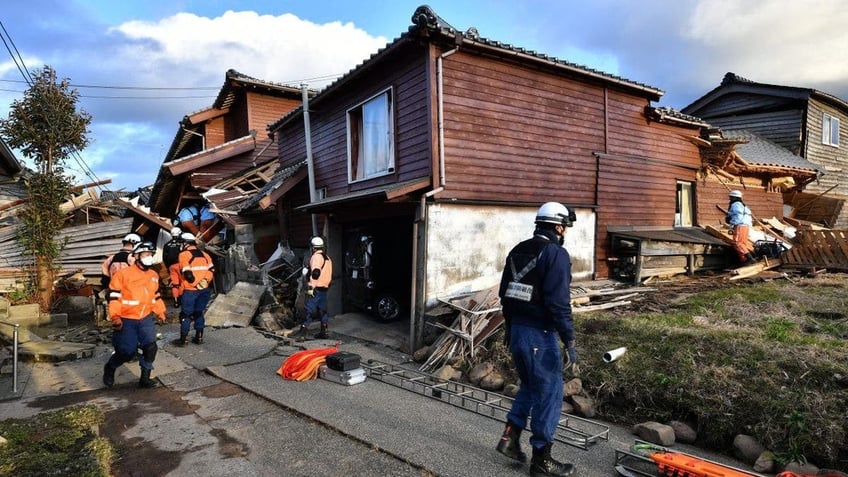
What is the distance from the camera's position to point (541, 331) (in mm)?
4109

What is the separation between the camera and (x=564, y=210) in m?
4.34

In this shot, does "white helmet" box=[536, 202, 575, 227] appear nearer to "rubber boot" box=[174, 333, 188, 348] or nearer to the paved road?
the paved road

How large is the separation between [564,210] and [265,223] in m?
12.8

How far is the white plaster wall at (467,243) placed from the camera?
29.3ft

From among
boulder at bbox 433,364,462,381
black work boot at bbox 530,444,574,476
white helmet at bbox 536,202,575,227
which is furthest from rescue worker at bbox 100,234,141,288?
black work boot at bbox 530,444,574,476

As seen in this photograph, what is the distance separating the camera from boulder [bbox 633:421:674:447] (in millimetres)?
4691

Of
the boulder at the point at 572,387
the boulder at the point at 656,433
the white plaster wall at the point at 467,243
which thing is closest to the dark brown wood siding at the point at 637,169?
the white plaster wall at the point at 467,243

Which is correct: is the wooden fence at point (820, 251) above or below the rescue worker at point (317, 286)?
above

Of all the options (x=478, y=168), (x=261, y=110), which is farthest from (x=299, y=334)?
(x=261, y=110)

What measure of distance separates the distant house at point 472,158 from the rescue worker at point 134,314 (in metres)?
3.76

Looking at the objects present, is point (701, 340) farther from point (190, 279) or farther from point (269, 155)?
point (269, 155)

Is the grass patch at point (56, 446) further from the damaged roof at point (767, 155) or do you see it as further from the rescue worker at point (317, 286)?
the damaged roof at point (767, 155)

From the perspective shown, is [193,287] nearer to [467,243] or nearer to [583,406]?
[467,243]

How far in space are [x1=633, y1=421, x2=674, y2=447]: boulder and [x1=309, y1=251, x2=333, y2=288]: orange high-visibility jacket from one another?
6544 millimetres
